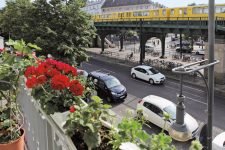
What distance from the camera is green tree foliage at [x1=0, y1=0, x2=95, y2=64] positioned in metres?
15.7

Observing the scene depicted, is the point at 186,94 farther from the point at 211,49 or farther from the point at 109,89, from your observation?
the point at 211,49

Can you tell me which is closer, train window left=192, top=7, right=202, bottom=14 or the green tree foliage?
the green tree foliage

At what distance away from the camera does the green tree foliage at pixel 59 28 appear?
51.6ft

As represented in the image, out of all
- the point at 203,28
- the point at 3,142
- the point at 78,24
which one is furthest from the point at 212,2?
the point at 203,28

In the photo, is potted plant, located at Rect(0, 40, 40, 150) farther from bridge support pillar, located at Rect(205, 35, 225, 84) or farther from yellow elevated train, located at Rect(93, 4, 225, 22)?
yellow elevated train, located at Rect(93, 4, 225, 22)

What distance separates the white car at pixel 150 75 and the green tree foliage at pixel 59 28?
25.0 feet

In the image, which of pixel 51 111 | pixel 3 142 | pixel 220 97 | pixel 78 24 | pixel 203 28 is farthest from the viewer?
pixel 203 28

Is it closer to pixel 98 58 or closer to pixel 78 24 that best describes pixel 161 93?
pixel 78 24

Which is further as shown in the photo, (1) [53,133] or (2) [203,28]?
(2) [203,28]

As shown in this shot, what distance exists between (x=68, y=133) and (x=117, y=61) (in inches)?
1305

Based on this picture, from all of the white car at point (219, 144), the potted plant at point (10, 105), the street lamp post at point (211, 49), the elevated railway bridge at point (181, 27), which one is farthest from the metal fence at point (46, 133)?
the elevated railway bridge at point (181, 27)

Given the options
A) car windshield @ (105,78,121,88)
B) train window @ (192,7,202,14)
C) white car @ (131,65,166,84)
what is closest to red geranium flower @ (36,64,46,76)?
car windshield @ (105,78,121,88)

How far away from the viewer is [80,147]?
6.20 ft

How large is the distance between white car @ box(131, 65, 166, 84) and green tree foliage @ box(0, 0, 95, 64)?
7.61 metres
